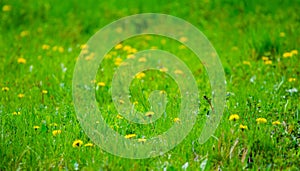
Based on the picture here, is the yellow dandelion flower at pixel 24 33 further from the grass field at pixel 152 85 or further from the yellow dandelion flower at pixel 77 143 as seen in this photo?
the yellow dandelion flower at pixel 77 143

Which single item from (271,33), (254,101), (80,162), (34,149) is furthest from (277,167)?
(271,33)

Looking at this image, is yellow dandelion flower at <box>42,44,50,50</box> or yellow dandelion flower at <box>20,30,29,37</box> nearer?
yellow dandelion flower at <box>42,44,50,50</box>

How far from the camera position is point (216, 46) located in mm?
6512

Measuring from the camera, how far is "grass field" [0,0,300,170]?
3.49m

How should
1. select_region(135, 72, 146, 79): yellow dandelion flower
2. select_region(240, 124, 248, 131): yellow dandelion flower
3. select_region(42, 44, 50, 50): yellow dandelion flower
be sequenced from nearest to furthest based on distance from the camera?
select_region(240, 124, 248, 131): yellow dandelion flower < select_region(135, 72, 146, 79): yellow dandelion flower < select_region(42, 44, 50, 50): yellow dandelion flower

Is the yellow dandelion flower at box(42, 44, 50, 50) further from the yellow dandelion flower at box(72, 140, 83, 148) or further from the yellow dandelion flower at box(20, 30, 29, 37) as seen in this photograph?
the yellow dandelion flower at box(72, 140, 83, 148)

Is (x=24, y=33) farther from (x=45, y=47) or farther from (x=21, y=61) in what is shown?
(x=21, y=61)

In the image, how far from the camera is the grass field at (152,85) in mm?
3492

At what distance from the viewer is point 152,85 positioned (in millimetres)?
5090

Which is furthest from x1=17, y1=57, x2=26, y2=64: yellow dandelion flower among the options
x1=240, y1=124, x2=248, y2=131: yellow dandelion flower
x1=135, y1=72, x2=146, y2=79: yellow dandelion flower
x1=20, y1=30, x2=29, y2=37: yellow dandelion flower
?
x1=240, y1=124, x2=248, y2=131: yellow dandelion flower

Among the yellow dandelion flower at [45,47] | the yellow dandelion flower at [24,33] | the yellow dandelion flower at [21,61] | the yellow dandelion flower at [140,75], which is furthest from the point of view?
the yellow dandelion flower at [24,33]

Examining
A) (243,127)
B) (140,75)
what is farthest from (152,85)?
(243,127)

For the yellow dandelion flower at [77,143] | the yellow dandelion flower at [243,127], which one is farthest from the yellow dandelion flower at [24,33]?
the yellow dandelion flower at [243,127]

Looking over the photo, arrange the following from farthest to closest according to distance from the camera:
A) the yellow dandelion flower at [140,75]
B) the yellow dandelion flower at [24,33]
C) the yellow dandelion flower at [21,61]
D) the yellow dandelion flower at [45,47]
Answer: the yellow dandelion flower at [24,33], the yellow dandelion flower at [45,47], the yellow dandelion flower at [21,61], the yellow dandelion flower at [140,75]
